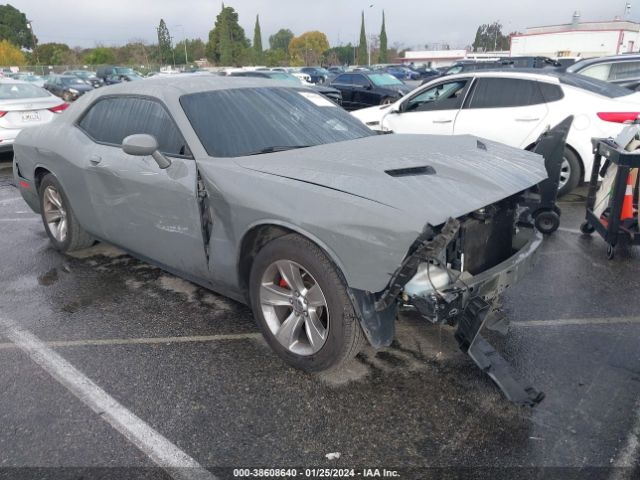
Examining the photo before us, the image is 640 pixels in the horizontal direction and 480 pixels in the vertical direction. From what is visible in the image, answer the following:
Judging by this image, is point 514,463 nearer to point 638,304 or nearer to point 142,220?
point 638,304

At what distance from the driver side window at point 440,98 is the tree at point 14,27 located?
11580 centimetres

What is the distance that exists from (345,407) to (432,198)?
120 cm

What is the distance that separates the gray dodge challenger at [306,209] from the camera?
258 cm

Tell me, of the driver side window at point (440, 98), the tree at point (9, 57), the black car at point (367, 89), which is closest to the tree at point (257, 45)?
the tree at point (9, 57)

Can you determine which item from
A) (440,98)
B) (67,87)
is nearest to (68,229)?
(440,98)

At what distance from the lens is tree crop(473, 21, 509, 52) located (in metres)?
121

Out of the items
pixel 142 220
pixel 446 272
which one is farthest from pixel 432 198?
pixel 142 220

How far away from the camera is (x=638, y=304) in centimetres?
386

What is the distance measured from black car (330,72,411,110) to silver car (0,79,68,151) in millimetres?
9466

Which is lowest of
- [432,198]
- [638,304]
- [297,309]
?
[638,304]

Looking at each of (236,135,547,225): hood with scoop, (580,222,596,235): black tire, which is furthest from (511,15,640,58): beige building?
(236,135,547,225): hood with scoop

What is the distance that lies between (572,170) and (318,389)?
5094mm

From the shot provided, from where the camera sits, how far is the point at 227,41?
77438 mm

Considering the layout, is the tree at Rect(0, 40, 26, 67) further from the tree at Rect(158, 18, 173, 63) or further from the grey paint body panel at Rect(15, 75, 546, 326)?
the grey paint body panel at Rect(15, 75, 546, 326)
